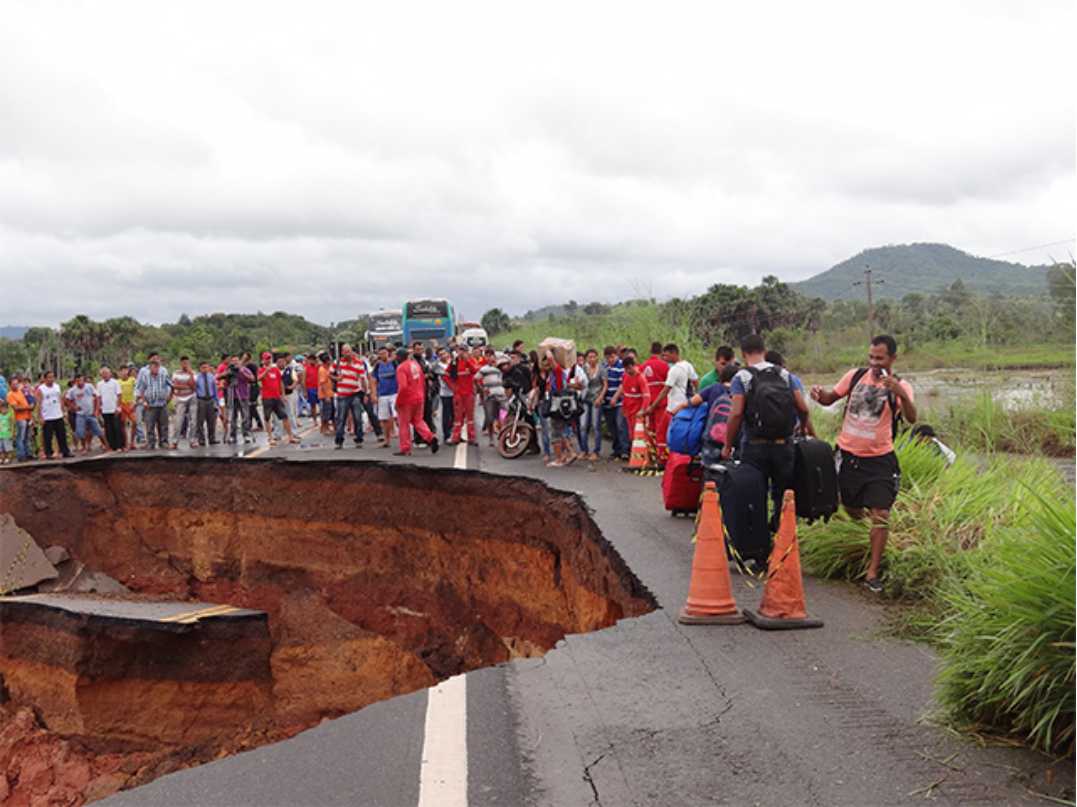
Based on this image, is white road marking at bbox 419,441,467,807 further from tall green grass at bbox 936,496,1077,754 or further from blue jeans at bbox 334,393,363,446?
blue jeans at bbox 334,393,363,446

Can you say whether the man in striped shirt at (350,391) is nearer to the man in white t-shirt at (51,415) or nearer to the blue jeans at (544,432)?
the blue jeans at (544,432)

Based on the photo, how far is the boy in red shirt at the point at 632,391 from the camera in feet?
47.3

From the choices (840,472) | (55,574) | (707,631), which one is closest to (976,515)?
(840,472)

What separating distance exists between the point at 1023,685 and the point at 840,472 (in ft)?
10.6

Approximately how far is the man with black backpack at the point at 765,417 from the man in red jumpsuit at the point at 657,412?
5559mm

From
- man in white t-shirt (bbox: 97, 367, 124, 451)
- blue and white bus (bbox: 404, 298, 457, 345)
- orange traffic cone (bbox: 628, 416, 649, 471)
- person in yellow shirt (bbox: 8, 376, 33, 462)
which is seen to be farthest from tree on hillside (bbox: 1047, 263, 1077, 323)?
blue and white bus (bbox: 404, 298, 457, 345)

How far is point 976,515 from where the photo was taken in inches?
278

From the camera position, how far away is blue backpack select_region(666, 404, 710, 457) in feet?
30.4

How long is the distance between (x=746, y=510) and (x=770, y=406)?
0.82 m

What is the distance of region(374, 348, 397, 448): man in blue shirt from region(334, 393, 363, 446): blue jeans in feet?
1.54

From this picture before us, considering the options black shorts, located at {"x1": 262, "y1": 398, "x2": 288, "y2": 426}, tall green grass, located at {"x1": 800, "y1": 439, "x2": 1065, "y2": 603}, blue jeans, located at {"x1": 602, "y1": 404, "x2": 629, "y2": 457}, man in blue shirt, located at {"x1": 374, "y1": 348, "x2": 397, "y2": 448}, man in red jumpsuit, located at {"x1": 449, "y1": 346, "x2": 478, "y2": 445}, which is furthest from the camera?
black shorts, located at {"x1": 262, "y1": 398, "x2": 288, "y2": 426}

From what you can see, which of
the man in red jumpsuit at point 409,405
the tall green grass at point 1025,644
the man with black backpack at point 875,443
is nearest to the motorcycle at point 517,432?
the man in red jumpsuit at point 409,405

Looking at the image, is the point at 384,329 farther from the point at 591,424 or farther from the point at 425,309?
the point at 591,424

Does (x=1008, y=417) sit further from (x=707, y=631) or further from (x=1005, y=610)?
(x=1005, y=610)
